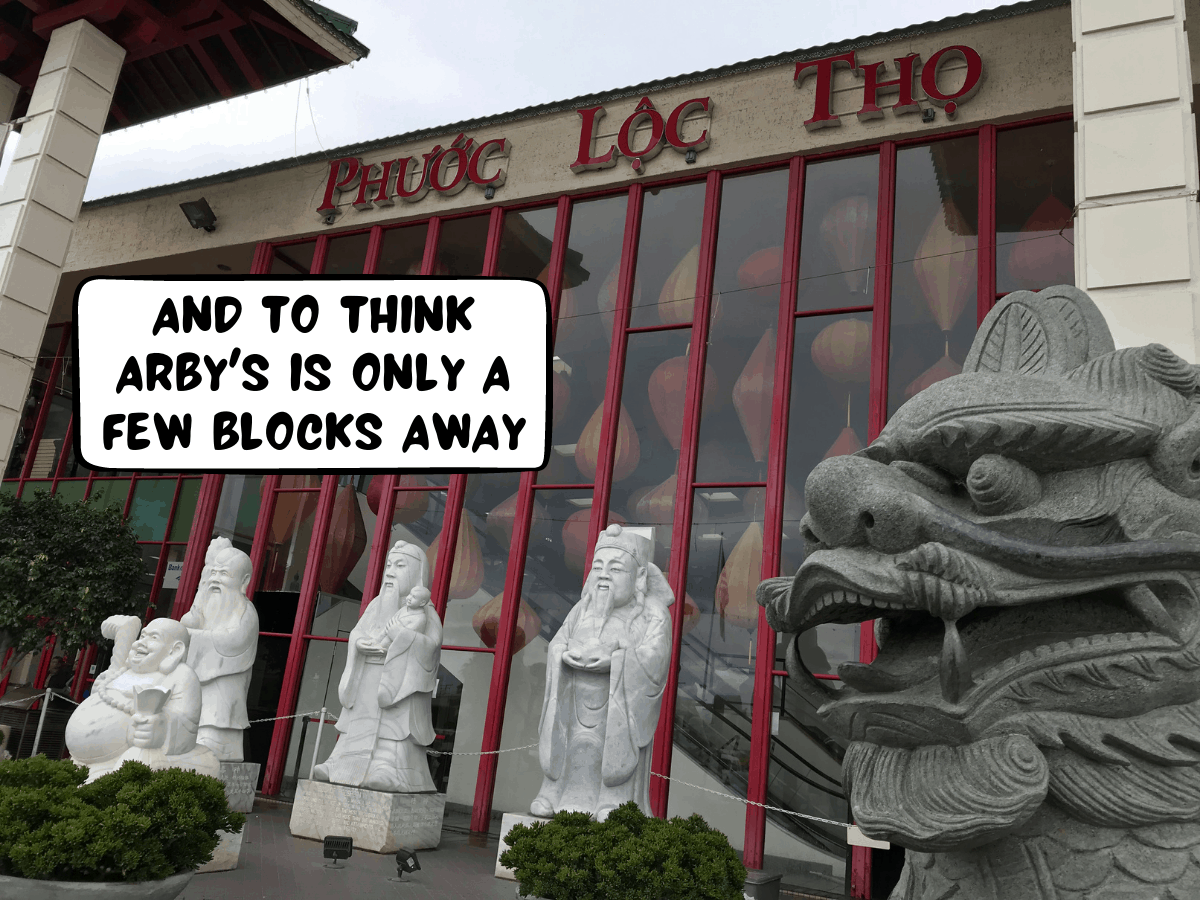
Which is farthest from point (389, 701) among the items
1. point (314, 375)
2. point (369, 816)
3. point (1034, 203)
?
point (1034, 203)

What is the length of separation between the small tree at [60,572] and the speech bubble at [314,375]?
745 cm

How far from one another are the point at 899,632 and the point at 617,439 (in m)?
8.77

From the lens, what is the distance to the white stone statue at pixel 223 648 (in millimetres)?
8312

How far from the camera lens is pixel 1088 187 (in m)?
5.07

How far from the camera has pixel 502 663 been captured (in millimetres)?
10008

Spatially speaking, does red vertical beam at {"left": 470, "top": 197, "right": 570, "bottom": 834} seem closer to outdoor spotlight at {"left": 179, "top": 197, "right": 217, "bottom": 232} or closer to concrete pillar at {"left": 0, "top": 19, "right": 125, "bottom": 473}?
concrete pillar at {"left": 0, "top": 19, "right": 125, "bottom": 473}

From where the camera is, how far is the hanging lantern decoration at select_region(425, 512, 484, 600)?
10602 millimetres

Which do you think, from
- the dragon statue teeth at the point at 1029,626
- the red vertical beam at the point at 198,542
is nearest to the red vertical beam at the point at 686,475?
the red vertical beam at the point at 198,542

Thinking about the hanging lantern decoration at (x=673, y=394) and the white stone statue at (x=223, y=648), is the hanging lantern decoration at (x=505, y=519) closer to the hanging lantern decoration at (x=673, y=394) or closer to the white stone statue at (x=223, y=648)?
the hanging lantern decoration at (x=673, y=394)

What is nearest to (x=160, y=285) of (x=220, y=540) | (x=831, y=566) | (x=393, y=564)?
(x=393, y=564)

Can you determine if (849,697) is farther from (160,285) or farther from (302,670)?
(302,670)

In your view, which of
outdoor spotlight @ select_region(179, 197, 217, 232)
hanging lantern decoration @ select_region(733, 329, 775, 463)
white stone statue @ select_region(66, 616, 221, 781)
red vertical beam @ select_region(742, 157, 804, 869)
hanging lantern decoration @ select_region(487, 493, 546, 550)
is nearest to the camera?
white stone statue @ select_region(66, 616, 221, 781)

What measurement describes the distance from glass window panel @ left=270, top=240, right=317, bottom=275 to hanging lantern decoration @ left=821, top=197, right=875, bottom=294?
7.59 m

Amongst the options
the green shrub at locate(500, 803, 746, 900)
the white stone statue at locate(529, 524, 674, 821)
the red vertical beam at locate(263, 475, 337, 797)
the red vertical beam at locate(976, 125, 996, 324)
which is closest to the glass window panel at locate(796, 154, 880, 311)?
the red vertical beam at locate(976, 125, 996, 324)
